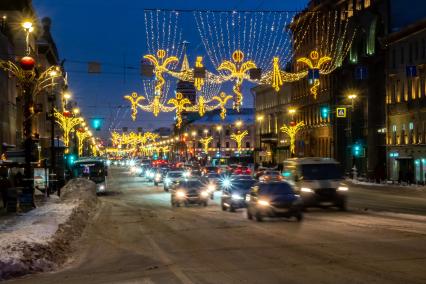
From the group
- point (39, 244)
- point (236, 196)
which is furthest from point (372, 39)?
point (39, 244)

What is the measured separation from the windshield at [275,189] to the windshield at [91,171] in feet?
114

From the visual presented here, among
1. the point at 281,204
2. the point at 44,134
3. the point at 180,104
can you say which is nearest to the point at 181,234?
the point at 281,204

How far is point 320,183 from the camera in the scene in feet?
110

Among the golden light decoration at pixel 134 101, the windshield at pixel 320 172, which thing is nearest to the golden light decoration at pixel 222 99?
the golden light decoration at pixel 134 101

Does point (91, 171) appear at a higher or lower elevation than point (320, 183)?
higher

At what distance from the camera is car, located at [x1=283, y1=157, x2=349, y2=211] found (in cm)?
3353

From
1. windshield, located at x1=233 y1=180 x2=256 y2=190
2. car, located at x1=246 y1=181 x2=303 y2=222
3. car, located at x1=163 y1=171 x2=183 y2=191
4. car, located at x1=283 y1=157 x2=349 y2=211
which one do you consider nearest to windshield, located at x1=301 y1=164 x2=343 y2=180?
car, located at x1=283 y1=157 x2=349 y2=211

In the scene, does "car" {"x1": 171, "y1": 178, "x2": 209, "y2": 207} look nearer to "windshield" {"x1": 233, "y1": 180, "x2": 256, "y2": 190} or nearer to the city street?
"windshield" {"x1": 233, "y1": 180, "x2": 256, "y2": 190}

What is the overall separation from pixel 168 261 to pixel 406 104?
185ft

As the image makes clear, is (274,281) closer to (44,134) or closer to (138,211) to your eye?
(138,211)

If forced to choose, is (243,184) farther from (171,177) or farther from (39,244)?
(171,177)

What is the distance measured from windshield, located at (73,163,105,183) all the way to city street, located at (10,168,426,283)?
32786 millimetres

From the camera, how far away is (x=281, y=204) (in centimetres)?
2778

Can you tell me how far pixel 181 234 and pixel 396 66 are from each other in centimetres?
5242
